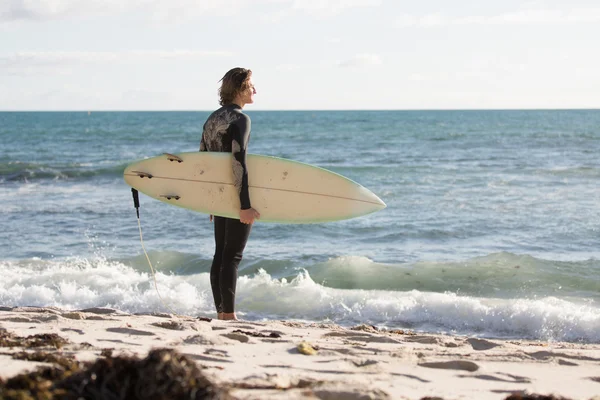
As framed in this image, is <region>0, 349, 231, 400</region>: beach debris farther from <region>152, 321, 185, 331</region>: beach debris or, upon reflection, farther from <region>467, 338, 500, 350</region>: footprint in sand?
<region>467, 338, 500, 350</region>: footprint in sand

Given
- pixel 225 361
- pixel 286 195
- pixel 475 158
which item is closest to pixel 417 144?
pixel 475 158

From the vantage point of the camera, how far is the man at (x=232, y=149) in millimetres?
3994

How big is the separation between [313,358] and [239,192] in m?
1.25

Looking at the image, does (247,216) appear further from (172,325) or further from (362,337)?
(362,337)

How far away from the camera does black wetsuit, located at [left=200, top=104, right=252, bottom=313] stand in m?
3.99

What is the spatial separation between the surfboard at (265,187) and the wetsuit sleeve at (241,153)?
1.19ft

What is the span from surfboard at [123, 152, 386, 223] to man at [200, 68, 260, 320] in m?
0.32

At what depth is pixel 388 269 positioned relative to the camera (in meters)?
7.71

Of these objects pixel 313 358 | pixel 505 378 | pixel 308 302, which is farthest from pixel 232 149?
pixel 308 302

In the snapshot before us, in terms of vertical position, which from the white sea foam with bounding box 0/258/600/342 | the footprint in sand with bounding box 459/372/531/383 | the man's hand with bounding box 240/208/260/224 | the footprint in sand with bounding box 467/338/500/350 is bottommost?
the white sea foam with bounding box 0/258/600/342
